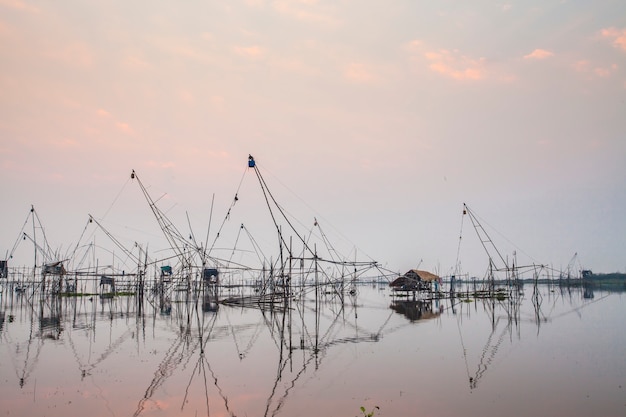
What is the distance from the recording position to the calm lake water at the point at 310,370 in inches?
430

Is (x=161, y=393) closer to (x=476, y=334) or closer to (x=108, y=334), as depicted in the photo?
(x=108, y=334)

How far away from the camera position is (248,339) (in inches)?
823

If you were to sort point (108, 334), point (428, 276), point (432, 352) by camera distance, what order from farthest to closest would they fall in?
point (428, 276) < point (108, 334) < point (432, 352)

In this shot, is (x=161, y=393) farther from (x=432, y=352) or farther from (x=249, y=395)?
(x=432, y=352)

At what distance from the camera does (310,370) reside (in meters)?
14.6

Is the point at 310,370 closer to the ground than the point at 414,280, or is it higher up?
closer to the ground

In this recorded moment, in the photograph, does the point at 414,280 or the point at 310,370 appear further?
the point at 414,280

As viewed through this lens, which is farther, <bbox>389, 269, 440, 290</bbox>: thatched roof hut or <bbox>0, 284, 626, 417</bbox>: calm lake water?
<bbox>389, 269, 440, 290</bbox>: thatched roof hut

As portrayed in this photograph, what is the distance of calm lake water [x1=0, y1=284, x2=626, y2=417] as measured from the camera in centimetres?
1092

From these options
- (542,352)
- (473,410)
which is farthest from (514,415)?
(542,352)

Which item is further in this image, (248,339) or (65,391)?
(248,339)

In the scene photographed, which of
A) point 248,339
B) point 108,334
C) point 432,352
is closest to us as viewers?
point 432,352

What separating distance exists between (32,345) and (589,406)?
19218mm

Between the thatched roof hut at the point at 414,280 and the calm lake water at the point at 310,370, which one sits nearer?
the calm lake water at the point at 310,370
